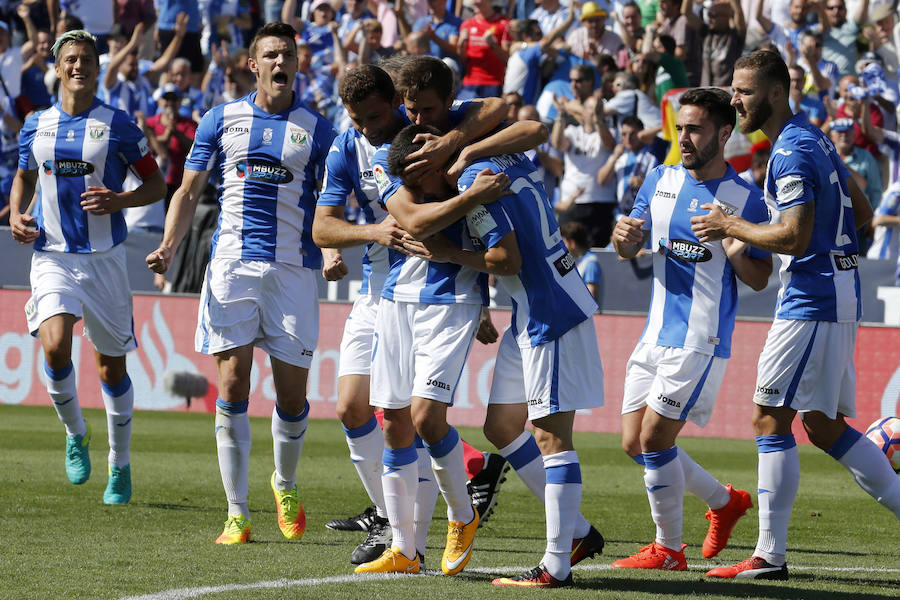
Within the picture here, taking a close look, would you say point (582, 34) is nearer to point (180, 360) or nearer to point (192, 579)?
point (180, 360)

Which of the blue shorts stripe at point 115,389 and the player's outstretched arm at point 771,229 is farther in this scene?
the blue shorts stripe at point 115,389

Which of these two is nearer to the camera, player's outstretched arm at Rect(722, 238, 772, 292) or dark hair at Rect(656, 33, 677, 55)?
player's outstretched arm at Rect(722, 238, 772, 292)

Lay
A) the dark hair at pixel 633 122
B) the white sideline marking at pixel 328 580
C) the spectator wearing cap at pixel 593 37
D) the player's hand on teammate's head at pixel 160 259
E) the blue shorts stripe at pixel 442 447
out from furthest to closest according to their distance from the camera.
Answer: the spectator wearing cap at pixel 593 37
the dark hair at pixel 633 122
the player's hand on teammate's head at pixel 160 259
the blue shorts stripe at pixel 442 447
the white sideline marking at pixel 328 580

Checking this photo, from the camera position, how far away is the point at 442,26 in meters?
17.9

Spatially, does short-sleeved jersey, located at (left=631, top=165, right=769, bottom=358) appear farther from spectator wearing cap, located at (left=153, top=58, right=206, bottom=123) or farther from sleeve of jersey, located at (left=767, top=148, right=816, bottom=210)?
spectator wearing cap, located at (left=153, top=58, right=206, bottom=123)

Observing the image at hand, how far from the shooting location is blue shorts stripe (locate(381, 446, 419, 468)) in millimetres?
5855

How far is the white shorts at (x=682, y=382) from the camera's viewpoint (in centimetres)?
618

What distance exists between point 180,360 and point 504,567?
9398mm

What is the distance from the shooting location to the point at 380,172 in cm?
611

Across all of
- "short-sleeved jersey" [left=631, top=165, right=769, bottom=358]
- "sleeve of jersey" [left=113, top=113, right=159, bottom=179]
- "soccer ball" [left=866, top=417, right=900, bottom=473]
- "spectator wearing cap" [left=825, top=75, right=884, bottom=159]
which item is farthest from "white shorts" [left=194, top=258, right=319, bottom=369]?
"spectator wearing cap" [left=825, top=75, right=884, bottom=159]

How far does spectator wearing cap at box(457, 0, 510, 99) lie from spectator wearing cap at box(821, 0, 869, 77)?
4120 mm

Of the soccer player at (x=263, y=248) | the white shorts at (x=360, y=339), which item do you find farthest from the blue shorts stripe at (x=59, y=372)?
the white shorts at (x=360, y=339)

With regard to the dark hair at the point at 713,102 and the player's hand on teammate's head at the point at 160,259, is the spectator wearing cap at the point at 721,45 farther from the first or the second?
the player's hand on teammate's head at the point at 160,259

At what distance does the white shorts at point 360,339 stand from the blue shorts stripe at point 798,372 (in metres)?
2.06
